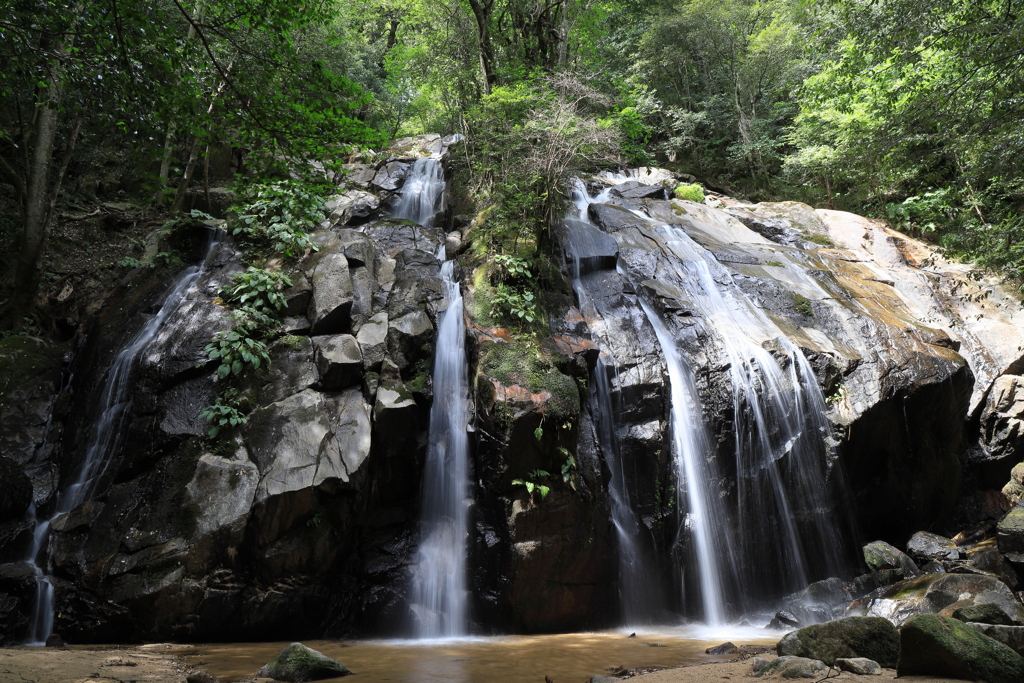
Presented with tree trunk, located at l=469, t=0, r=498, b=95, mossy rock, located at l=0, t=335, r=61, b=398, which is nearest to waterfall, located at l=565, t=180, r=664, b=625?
tree trunk, located at l=469, t=0, r=498, b=95

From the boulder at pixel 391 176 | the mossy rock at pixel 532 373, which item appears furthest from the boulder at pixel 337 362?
the boulder at pixel 391 176

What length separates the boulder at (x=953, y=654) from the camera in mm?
3305

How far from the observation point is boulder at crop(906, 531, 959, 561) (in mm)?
8688

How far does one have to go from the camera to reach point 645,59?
79.6 ft

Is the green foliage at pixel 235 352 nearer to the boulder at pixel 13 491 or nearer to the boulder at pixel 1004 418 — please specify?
the boulder at pixel 13 491

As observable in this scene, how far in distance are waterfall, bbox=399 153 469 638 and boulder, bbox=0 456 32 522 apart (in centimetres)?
518

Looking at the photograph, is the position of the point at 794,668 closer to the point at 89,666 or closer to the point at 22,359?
the point at 89,666

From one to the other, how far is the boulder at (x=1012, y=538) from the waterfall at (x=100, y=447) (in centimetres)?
1194

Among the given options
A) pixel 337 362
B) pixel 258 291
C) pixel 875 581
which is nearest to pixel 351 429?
pixel 337 362

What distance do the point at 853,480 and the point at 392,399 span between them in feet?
25.1

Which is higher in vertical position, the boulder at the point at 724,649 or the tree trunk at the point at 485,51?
the tree trunk at the point at 485,51

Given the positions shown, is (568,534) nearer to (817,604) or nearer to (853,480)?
(817,604)

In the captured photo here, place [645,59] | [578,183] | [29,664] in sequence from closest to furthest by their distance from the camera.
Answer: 1. [29,664]
2. [578,183]
3. [645,59]

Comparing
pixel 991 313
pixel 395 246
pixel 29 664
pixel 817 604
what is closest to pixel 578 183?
pixel 395 246
